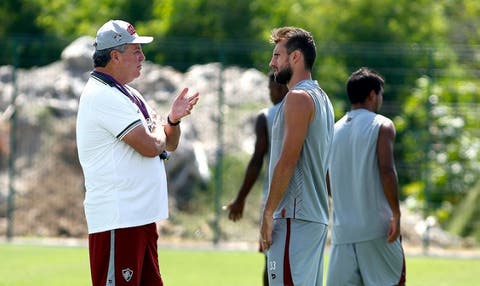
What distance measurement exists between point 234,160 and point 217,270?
18.0 feet

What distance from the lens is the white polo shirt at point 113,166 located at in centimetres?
786

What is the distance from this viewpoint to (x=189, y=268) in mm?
16094

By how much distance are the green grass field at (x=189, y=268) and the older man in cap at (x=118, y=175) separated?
5.92 meters

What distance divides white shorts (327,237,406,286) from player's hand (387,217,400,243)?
59 millimetres

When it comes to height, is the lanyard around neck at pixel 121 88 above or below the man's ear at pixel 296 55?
below

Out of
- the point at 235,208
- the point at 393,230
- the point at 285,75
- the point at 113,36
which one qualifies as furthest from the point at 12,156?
the point at 285,75

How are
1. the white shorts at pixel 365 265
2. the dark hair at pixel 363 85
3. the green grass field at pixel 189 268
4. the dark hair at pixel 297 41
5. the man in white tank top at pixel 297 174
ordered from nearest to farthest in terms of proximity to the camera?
the man in white tank top at pixel 297 174, the dark hair at pixel 297 41, the white shorts at pixel 365 265, the dark hair at pixel 363 85, the green grass field at pixel 189 268

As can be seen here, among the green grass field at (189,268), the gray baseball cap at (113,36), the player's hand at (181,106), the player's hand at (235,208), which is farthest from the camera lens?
the green grass field at (189,268)

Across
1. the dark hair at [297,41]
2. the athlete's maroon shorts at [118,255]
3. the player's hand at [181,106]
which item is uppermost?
the dark hair at [297,41]

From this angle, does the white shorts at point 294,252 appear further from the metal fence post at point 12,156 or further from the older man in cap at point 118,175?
the metal fence post at point 12,156

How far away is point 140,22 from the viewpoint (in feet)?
129

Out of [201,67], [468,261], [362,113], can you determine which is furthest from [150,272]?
[201,67]

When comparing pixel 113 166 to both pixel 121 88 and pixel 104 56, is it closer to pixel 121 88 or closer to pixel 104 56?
pixel 121 88

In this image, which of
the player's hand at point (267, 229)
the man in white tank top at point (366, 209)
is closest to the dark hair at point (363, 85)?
the man in white tank top at point (366, 209)
